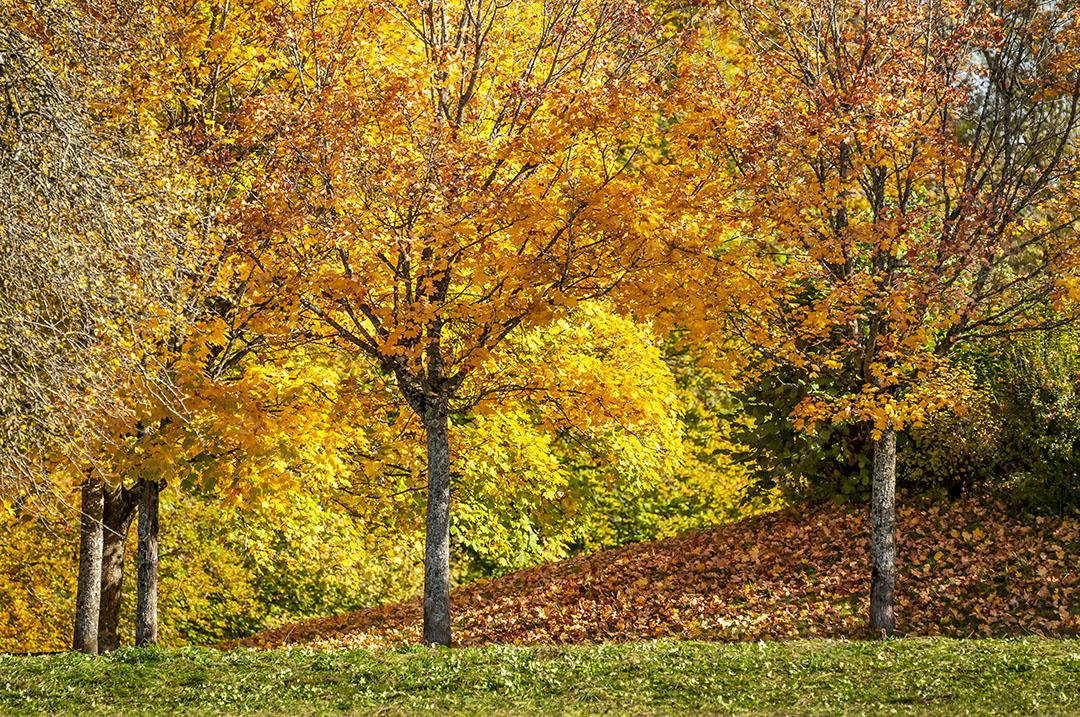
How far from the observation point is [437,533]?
12281 millimetres

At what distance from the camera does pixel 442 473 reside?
12.4 m

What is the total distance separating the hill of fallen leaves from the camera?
12.9 m

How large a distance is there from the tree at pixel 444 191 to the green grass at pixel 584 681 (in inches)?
90.6

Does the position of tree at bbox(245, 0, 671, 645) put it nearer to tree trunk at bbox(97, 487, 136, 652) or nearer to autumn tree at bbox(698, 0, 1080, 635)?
autumn tree at bbox(698, 0, 1080, 635)

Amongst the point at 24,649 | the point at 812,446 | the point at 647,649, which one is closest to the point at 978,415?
the point at 812,446

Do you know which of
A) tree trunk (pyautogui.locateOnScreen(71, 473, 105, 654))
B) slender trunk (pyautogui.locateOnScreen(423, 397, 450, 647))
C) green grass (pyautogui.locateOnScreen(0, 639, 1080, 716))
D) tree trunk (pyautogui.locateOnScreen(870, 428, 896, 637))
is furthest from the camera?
tree trunk (pyautogui.locateOnScreen(71, 473, 105, 654))

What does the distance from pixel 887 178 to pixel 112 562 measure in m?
11.0

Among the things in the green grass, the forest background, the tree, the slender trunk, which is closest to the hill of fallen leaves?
the forest background

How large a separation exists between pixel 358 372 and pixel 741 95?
7795 mm

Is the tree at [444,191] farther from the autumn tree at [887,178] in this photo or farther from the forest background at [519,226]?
the autumn tree at [887,178]

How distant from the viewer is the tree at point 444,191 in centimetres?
1112

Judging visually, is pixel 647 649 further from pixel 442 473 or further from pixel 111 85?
pixel 111 85

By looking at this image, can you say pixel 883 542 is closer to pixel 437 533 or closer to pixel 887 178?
pixel 887 178

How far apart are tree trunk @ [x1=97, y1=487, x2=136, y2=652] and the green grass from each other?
450cm
